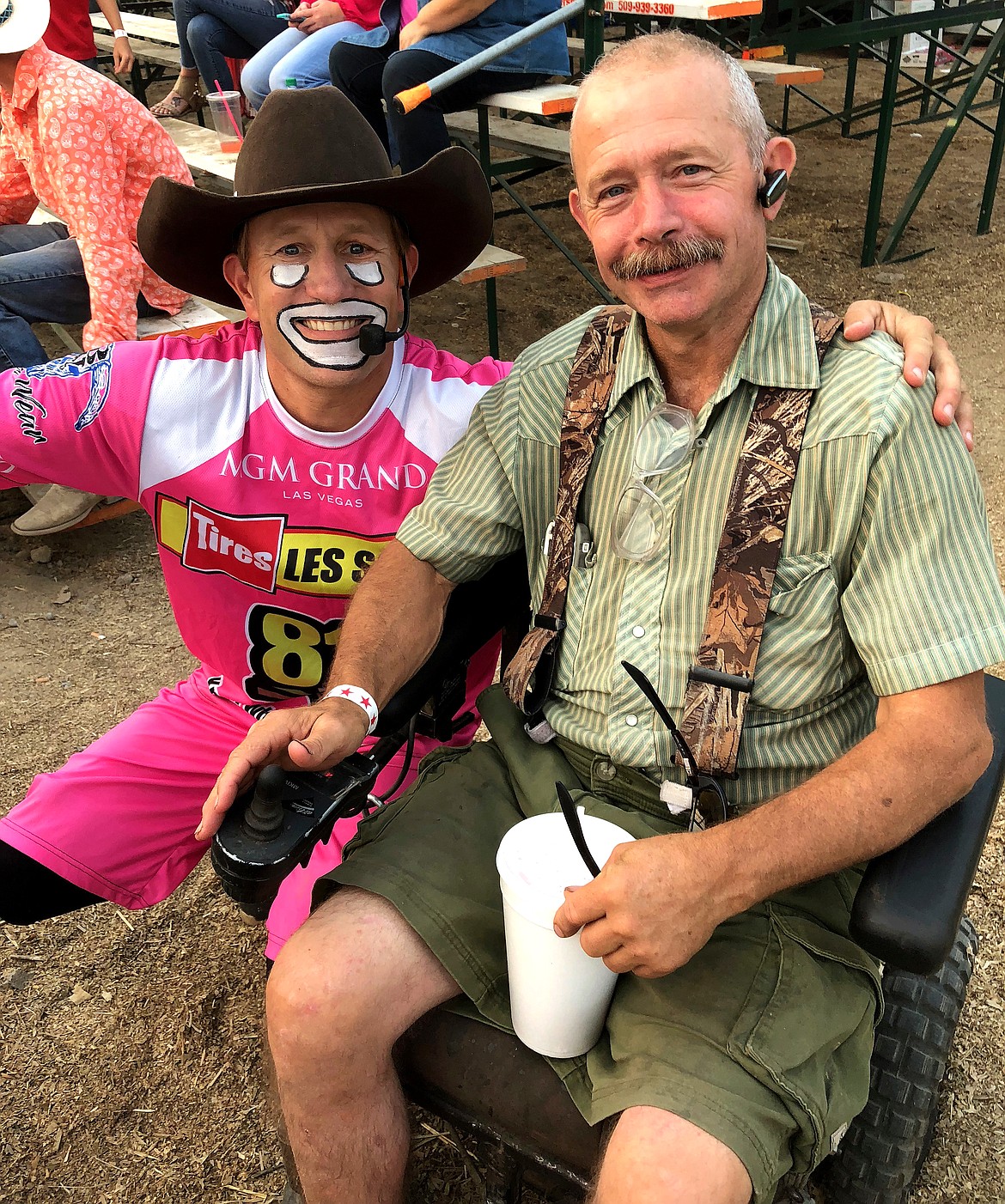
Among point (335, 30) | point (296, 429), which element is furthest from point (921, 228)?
point (296, 429)

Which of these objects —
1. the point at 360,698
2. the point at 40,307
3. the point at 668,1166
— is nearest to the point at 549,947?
the point at 668,1166

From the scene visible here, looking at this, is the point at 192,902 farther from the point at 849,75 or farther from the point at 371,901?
the point at 849,75

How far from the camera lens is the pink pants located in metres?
1.94

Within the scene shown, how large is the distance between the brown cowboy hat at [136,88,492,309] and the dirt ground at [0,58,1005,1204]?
1.09 m

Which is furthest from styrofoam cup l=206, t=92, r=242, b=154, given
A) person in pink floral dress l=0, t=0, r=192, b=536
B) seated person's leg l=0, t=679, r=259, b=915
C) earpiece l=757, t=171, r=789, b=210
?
earpiece l=757, t=171, r=789, b=210

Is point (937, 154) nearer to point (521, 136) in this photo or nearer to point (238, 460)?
point (521, 136)

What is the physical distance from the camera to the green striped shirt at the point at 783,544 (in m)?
1.39

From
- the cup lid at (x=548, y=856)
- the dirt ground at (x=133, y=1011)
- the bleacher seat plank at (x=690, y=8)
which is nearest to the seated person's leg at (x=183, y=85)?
the bleacher seat plank at (x=690, y=8)

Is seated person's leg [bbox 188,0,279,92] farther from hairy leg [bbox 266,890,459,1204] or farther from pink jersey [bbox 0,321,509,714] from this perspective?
hairy leg [bbox 266,890,459,1204]

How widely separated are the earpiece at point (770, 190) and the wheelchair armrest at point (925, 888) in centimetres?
87

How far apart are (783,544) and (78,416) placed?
4.22 feet

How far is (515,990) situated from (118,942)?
143cm

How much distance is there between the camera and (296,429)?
78.2 inches

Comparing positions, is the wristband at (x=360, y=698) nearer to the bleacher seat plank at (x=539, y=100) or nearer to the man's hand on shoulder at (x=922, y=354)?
the man's hand on shoulder at (x=922, y=354)
